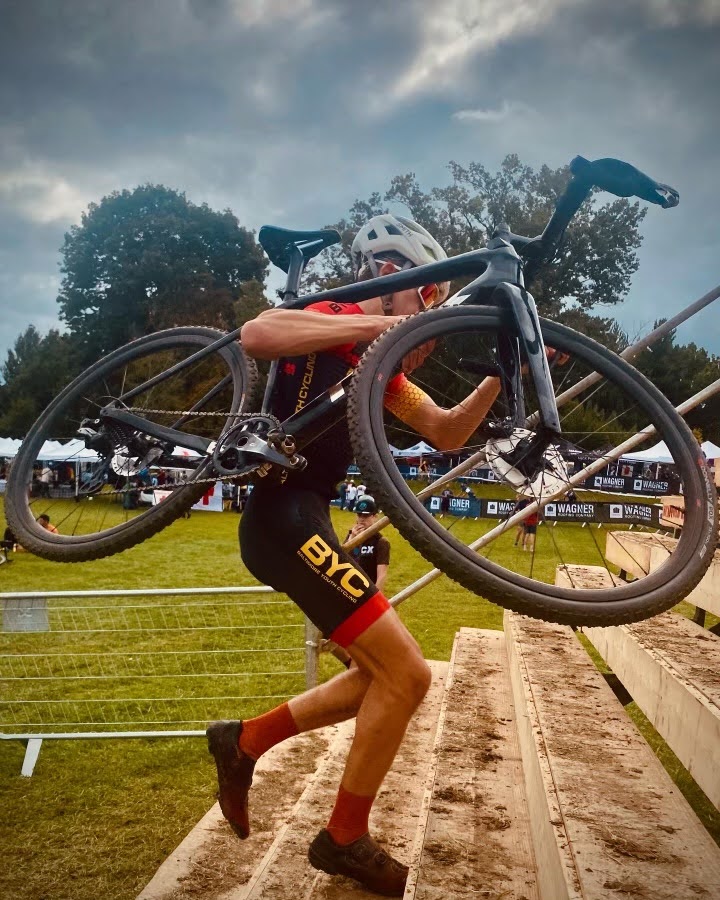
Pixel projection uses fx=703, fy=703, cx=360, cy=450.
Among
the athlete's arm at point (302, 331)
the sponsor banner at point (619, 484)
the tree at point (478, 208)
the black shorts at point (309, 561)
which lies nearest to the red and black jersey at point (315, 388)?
the black shorts at point (309, 561)

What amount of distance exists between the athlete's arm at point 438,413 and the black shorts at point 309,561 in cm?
53

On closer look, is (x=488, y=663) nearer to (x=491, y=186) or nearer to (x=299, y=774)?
(x=299, y=774)

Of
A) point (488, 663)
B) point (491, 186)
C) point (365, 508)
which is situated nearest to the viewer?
point (488, 663)

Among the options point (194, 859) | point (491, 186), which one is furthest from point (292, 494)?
point (491, 186)

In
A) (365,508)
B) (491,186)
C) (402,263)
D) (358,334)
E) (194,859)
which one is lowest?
(194,859)

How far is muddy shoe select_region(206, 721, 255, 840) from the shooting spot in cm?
303

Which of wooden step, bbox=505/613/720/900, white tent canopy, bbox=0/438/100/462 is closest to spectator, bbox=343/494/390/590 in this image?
wooden step, bbox=505/613/720/900

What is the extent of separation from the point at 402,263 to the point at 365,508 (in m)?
4.50

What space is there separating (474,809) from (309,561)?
145cm

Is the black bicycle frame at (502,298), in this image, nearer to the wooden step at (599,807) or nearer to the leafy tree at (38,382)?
the wooden step at (599,807)

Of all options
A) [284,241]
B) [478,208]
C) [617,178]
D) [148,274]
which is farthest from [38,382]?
[617,178]

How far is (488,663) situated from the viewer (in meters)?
5.30

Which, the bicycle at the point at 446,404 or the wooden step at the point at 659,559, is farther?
the wooden step at the point at 659,559

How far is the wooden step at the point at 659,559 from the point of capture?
3380mm
